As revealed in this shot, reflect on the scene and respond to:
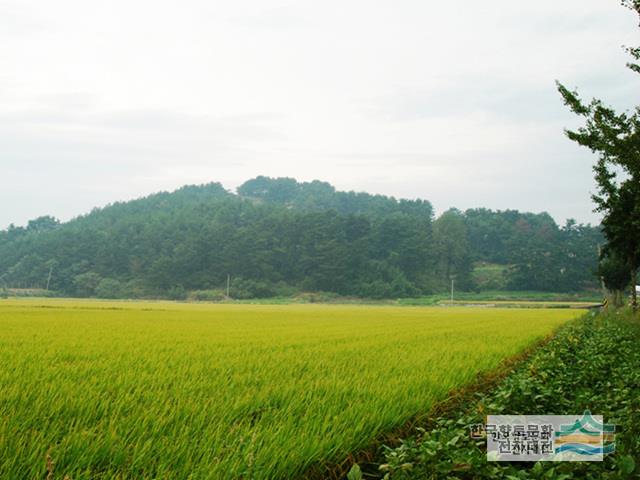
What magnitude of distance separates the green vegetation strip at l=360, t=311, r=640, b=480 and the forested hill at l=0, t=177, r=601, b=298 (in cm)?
7733

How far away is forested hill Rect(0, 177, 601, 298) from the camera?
8700cm

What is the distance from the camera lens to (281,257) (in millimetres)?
90312

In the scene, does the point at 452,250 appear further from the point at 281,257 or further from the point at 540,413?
the point at 540,413

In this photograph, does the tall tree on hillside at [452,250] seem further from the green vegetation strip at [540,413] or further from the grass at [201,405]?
the grass at [201,405]

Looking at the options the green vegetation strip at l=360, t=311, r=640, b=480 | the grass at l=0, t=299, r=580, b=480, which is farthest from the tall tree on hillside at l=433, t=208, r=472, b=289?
the grass at l=0, t=299, r=580, b=480

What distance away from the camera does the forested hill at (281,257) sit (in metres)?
87.0

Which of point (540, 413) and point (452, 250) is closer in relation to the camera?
point (540, 413)

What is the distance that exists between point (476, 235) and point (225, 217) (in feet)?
Result: 174

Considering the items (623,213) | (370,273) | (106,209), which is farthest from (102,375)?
(106,209)

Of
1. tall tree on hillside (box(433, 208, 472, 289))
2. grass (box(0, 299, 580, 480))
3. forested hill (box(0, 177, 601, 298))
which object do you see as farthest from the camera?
tall tree on hillside (box(433, 208, 472, 289))

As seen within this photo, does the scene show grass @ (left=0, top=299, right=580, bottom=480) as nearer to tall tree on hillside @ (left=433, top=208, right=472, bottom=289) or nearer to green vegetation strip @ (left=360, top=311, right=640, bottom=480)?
green vegetation strip @ (left=360, top=311, right=640, bottom=480)

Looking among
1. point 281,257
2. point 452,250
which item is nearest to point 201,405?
point 281,257

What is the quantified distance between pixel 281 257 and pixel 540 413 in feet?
283

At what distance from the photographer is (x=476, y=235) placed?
12056 cm
